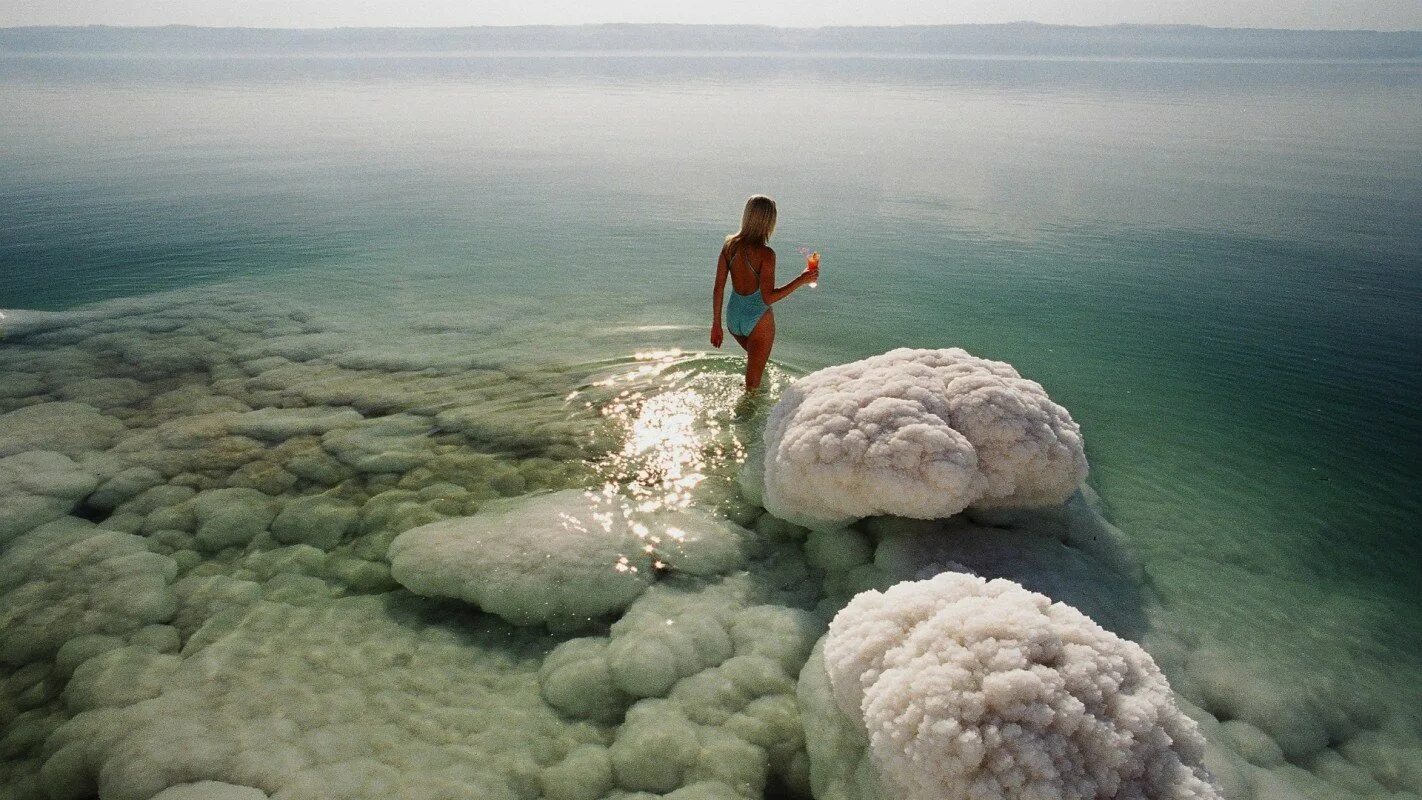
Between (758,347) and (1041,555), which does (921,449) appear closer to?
(1041,555)

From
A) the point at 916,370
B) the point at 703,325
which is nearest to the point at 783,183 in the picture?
the point at 703,325

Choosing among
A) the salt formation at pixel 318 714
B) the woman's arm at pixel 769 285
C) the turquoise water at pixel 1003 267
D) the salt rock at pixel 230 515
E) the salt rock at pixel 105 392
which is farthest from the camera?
the salt rock at pixel 105 392

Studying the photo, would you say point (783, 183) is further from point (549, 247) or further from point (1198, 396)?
point (1198, 396)

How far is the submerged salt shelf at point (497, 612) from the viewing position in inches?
119

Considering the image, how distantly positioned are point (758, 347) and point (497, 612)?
9.67ft

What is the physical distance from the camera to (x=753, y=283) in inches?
223

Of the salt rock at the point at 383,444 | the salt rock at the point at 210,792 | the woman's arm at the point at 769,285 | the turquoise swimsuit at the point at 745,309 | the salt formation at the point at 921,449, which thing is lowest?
the salt rock at the point at 210,792

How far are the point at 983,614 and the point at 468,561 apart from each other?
8.59ft

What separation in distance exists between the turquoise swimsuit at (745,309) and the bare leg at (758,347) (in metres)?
0.05

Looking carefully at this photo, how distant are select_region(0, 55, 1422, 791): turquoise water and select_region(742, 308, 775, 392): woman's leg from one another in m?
0.97

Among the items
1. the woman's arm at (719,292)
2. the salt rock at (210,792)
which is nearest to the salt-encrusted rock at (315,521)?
the salt rock at (210,792)

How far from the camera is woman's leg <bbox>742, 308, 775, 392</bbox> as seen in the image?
19.2 feet

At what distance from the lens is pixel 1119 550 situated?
431 centimetres

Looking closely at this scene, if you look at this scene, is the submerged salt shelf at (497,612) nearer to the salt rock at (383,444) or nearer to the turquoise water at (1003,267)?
the salt rock at (383,444)
